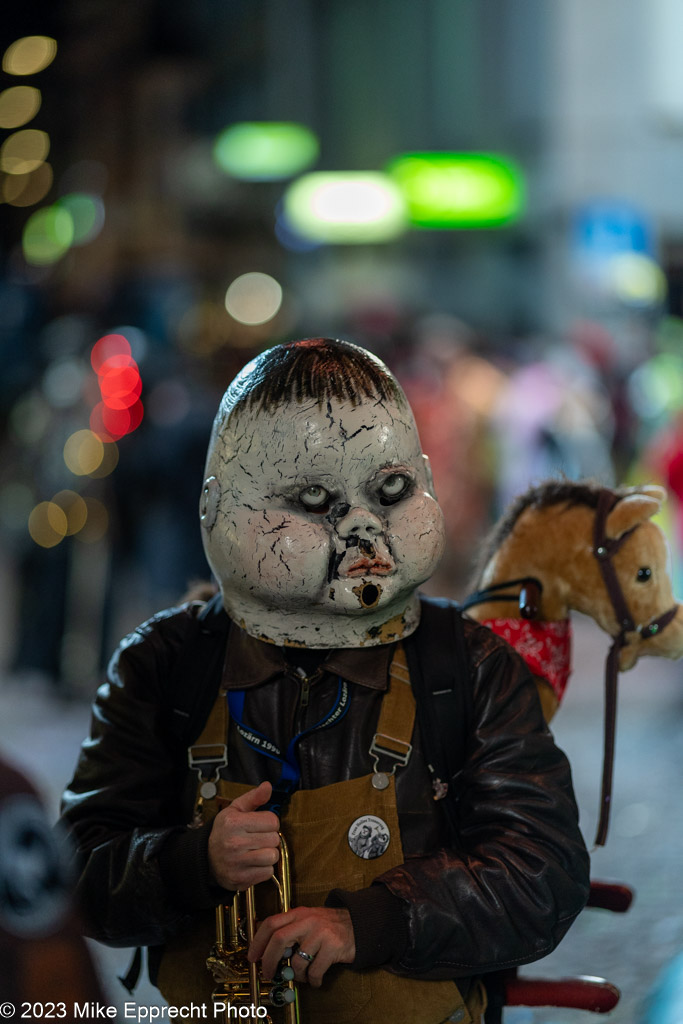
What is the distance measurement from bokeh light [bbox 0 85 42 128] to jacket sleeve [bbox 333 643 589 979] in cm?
196

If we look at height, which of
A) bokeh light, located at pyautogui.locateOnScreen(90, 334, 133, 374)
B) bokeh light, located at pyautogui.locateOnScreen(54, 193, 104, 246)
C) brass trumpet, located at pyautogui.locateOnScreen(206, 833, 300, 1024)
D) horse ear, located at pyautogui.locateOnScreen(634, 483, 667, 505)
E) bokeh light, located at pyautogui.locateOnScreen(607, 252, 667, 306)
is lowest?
brass trumpet, located at pyautogui.locateOnScreen(206, 833, 300, 1024)

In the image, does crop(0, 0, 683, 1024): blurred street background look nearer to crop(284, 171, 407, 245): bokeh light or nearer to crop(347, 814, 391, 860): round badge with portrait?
crop(284, 171, 407, 245): bokeh light

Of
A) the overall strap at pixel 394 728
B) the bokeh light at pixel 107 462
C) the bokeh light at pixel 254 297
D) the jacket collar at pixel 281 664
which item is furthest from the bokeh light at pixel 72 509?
the bokeh light at pixel 254 297

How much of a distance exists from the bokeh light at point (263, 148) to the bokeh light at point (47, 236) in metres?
4.81

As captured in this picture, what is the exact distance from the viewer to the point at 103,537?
23.3 ft

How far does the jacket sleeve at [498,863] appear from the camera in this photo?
1826mm

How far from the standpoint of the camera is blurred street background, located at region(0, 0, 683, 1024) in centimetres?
533

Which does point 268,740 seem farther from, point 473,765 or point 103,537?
point 103,537

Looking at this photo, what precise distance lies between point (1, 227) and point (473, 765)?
4981 mm

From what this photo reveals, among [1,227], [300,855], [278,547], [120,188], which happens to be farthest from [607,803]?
[120,188]

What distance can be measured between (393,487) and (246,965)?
2.59ft

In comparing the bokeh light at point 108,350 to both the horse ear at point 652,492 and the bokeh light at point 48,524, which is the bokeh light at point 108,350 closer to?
the bokeh light at point 48,524

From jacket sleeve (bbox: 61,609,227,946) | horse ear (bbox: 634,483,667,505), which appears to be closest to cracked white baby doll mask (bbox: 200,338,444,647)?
jacket sleeve (bbox: 61,609,227,946)

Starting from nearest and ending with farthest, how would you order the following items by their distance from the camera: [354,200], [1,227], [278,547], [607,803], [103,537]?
[278,547], [607,803], [1,227], [103,537], [354,200]
